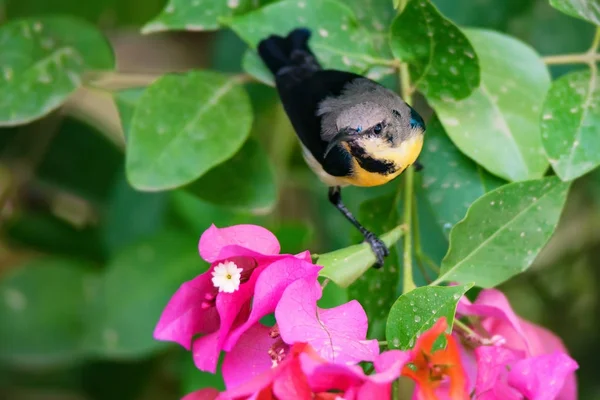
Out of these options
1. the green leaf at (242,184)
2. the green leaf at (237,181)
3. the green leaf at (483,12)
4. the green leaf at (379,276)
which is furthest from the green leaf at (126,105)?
the green leaf at (483,12)

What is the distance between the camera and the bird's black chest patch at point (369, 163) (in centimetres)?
84

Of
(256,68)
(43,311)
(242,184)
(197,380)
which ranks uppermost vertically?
(256,68)

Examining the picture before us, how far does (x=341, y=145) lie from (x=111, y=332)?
41 centimetres

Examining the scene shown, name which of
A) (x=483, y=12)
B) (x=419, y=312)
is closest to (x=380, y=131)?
(x=483, y=12)

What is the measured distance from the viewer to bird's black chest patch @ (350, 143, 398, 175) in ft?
2.75

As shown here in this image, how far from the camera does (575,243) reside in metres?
1.51

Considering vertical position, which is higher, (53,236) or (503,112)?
(503,112)

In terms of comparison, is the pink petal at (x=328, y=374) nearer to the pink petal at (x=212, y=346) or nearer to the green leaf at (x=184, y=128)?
the pink petal at (x=212, y=346)

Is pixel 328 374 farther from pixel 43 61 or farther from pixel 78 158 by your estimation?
pixel 78 158

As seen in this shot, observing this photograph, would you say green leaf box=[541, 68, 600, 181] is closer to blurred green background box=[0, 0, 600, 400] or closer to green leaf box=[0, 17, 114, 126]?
blurred green background box=[0, 0, 600, 400]

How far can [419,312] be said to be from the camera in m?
0.51

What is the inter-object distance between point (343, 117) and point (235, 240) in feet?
1.24

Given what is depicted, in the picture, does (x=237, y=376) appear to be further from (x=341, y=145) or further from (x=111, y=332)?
(x=111, y=332)

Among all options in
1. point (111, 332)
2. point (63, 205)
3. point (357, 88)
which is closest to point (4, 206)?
point (63, 205)
